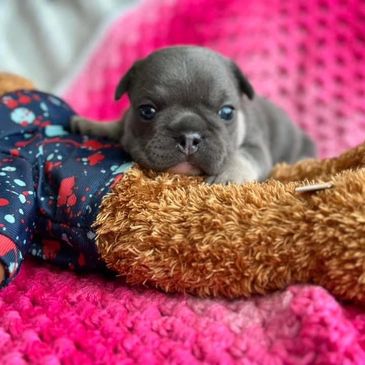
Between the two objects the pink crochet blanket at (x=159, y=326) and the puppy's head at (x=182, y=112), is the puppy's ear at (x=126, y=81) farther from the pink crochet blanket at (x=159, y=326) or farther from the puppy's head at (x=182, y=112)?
the pink crochet blanket at (x=159, y=326)

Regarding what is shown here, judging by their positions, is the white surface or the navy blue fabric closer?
the navy blue fabric

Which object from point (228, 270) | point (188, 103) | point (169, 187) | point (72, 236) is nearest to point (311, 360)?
point (228, 270)

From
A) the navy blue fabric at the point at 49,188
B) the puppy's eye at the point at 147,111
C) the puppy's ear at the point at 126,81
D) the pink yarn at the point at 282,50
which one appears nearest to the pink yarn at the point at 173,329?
the navy blue fabric at the point at 49,188

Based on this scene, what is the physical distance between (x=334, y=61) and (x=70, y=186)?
5.56 ft

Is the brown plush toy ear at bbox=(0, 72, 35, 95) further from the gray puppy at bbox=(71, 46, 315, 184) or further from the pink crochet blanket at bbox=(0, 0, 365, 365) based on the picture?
the pink crochet blanket at bbox=(0, 0, 365, 365)

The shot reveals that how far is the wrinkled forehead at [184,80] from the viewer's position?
1932mm

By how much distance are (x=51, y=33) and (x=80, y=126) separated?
1.39 meters

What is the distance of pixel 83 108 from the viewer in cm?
308

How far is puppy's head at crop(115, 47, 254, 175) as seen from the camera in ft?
5.99

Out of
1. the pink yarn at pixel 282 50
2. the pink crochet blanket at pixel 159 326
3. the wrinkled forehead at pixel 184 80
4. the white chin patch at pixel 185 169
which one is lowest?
the pink yarn at pixel 282 50

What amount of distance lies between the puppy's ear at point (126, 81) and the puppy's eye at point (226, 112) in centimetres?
35

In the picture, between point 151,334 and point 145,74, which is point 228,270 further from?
point 145,74

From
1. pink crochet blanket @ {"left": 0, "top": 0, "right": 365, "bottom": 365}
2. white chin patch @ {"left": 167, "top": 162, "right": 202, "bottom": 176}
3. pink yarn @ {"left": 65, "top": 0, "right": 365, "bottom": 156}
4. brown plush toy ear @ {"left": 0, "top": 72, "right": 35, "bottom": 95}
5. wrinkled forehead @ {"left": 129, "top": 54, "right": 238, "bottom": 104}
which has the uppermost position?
wrinkled forehead @ {"left": 129, "top": 54, "right": 238, "bottom": 104}

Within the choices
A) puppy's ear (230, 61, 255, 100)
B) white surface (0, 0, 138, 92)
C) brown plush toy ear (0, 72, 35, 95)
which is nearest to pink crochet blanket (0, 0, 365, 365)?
brown plush toy ear (0, 72, 35, 95)
